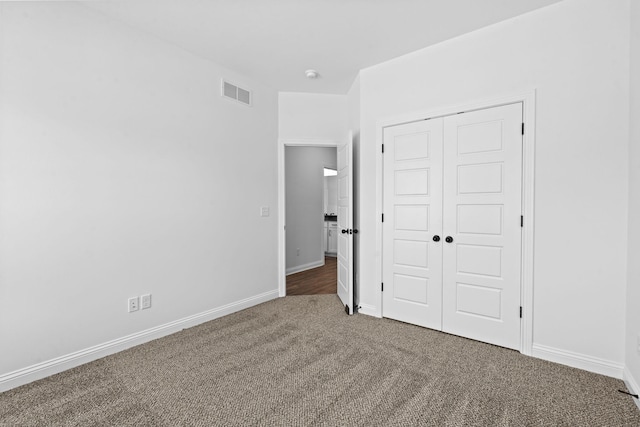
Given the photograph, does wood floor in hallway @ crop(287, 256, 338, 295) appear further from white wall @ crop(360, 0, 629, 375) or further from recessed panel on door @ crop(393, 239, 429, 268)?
white wall @ crop(360, 0, 629, 375)

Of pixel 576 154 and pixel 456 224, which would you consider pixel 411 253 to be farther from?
pixel 576 154

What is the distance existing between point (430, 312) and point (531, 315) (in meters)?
0.82

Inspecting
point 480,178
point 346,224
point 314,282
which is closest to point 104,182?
point 346,224

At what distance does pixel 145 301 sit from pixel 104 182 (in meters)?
1.08

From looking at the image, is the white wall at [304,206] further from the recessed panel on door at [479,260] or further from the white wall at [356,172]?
the recessed panel on door at [479,260]

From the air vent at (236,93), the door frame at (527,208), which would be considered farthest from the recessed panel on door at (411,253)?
the air vent at (236,93)

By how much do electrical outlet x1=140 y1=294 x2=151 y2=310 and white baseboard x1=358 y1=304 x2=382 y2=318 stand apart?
2.13 meters

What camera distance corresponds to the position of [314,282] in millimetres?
4824

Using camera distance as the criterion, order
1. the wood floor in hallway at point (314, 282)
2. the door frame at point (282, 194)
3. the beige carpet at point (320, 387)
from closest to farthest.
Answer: the beige carpet at point (320, 387) < the door frame at point (282, 194) < the wood floor in hallway at point (314, 282)

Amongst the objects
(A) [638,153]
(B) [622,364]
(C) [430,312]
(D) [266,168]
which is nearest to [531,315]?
(B) [622,364]

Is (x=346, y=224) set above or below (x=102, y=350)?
above

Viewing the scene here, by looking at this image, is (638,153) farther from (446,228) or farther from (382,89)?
(382,89)

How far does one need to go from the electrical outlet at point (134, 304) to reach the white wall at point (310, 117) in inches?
98.2

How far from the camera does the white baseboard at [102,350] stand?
6.51 ft
